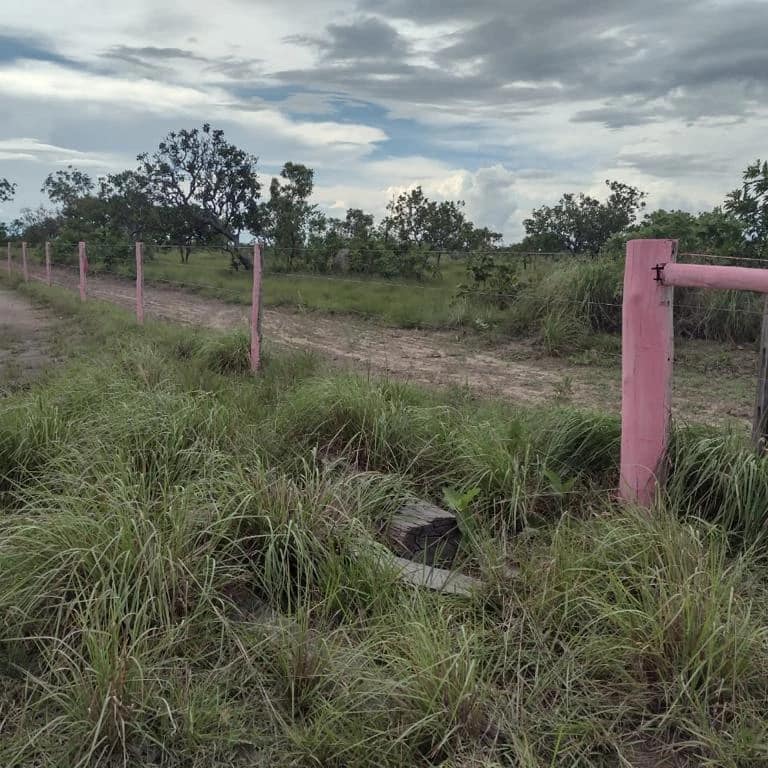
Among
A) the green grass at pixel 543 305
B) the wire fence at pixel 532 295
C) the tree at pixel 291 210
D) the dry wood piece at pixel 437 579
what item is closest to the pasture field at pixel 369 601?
the dry wood piece at pixel 437 579

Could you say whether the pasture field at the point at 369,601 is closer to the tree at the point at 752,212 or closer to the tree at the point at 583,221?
the tree at the point at 752,212

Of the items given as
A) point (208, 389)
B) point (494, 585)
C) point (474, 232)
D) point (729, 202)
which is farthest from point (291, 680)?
point (474, 232)

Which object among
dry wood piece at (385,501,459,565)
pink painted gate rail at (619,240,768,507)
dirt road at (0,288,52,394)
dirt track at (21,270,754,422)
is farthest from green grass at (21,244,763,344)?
dry wood piece at (385,501,459,565)

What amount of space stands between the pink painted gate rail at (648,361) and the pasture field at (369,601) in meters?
0.14

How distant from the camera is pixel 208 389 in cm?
550

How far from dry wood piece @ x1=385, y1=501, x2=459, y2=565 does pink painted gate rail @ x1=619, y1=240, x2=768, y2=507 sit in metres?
0.74

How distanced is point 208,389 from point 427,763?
3.78m

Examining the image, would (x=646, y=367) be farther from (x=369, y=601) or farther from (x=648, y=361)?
(x=369, y=601)

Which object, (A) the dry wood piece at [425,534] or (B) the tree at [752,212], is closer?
(A) the dry wood piece at [425,534]

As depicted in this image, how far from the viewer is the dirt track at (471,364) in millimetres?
6328

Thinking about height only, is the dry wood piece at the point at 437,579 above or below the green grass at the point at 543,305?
below

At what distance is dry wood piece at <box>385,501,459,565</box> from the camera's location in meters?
3.26

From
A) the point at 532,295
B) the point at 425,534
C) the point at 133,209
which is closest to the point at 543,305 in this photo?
the point at 532,295

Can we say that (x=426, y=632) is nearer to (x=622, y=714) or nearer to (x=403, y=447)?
(x=622, y=714)
